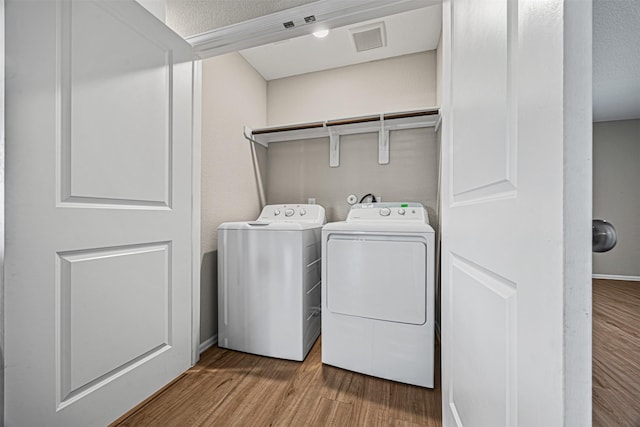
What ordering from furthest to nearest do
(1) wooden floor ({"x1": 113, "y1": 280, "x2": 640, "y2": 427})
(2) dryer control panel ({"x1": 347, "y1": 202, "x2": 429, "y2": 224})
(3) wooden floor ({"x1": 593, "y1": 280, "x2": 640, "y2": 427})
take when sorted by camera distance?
(2) dryer control panel ({"x1": 347, "y1": 202, "x2": 429, "y2": 224}), (1) wooden floor ({"x1": 113, "y1": 280, "x2": 640, "y2": 427}), (3) wooden floor ({"x1": 593, "y1": 280, "x2": 640, "y2": 427})

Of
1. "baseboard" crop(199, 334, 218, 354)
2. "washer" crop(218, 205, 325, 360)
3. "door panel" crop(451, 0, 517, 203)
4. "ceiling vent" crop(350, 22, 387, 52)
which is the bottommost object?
"baseboard" crop(199, 334, 218, 354)

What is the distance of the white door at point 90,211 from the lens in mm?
851

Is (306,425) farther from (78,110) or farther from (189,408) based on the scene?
(78,110)

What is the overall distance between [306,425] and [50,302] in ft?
3.67

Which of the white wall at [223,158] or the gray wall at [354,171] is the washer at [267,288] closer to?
the white wall at [223,158]

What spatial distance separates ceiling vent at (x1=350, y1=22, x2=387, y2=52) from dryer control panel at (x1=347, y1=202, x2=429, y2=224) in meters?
1.34

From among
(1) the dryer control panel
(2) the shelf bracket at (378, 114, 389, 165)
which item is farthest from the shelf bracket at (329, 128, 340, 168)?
(1) the dryer control panel

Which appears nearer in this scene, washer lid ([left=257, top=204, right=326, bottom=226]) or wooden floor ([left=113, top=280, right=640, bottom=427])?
wooden floor ([left=113, top=280, right=640, bottom=427])

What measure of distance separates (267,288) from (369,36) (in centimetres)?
208

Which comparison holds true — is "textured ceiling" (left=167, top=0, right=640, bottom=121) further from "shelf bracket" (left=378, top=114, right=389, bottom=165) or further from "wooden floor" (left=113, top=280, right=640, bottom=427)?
"shelf bracket" (left=378, top=114, right=389, bottom=165)

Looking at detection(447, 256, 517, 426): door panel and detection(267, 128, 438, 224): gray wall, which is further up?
detection(267, 128, 438, 224): gray wall

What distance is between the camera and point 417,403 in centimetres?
128

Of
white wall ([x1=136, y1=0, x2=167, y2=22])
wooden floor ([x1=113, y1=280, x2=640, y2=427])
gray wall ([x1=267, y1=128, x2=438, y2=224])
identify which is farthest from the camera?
gray wall ([x1=267, y1=128, x2=438, y2=224])

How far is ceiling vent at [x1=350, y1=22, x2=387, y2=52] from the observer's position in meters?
1.95
